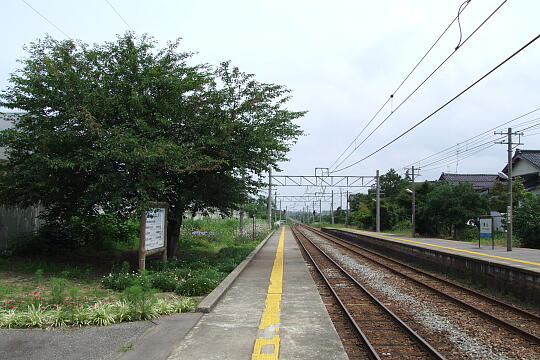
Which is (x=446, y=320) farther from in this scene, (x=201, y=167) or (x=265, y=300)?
(x=201, y=167)

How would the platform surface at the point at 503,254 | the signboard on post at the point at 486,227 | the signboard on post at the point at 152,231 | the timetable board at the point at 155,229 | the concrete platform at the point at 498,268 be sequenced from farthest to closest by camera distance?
the signboard on post at the point at 486,227
the platform surface at the point at 503,254
the timetable board at the point at 155,229
the signboard on post at the point at 152,231
the concrete platform at the point at 498,268

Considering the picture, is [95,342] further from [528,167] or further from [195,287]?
[528,167]

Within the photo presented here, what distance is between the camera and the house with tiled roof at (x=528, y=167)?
36.5m

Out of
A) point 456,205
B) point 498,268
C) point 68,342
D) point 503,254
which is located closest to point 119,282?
point 68,342

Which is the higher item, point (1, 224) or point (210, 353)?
point (1, 224)

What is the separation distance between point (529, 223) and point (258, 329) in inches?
879

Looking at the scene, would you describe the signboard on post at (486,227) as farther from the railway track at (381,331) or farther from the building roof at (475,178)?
the building roof at (475,178)

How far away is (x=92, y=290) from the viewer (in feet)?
29.5

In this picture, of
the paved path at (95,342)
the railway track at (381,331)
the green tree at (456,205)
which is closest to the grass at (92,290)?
the paved path at (95,342)

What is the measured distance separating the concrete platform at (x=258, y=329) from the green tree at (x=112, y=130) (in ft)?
13.1

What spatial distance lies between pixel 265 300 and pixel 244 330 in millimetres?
2407

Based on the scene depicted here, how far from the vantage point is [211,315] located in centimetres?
716

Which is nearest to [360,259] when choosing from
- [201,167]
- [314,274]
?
[314,274]

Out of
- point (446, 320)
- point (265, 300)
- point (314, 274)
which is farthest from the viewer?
point (314, 274)
